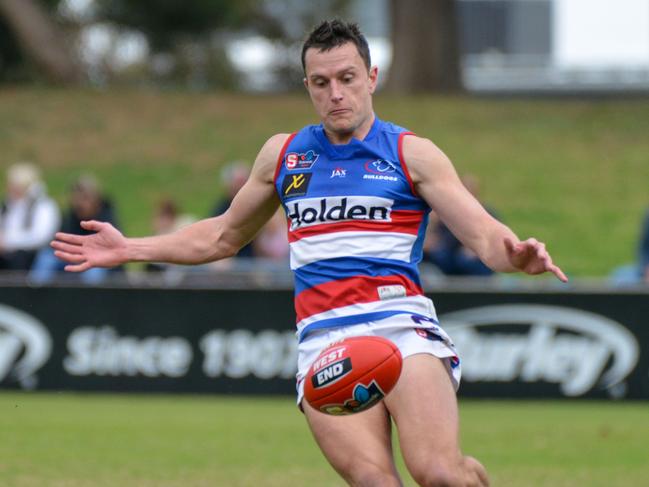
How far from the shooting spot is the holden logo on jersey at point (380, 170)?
5914 mm

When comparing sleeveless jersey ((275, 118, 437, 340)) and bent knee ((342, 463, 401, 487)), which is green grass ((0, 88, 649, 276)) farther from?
bent knee ((342, 463, 401, 487))

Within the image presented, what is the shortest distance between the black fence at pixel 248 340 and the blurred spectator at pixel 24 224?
146cm

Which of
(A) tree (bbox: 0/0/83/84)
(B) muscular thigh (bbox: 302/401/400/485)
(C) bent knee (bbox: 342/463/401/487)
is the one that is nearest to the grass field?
(B) muscular thigh (bbox: 302/401/400/485)

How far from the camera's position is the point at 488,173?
26.4 m

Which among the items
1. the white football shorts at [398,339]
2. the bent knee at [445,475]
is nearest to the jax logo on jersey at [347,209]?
the white football shorts at [398,339]

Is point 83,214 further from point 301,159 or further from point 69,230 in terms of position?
point 301,159

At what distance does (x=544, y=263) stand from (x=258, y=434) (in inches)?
245

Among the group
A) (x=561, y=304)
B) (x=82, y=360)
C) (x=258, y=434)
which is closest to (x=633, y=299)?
(x=561, y=304)

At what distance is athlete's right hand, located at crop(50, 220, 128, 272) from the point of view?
247 inches

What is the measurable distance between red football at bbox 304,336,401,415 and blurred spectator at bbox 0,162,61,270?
33.7 feet

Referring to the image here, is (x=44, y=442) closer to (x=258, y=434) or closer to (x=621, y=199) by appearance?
(x=258, y=434)

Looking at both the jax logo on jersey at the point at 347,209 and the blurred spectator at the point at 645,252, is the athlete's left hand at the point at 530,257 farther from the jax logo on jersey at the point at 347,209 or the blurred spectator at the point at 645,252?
the blurred spectator at the point at 645,252

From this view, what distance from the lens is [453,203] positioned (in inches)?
231

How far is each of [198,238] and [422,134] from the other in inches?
839
